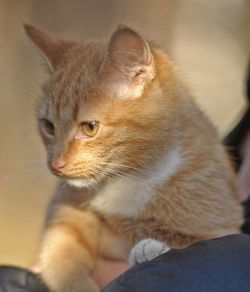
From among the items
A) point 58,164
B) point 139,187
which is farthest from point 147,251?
point 58,164

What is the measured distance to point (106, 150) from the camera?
1.15 metres

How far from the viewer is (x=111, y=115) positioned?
116 centimetres

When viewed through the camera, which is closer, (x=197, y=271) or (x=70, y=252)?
(x=197, y=271)

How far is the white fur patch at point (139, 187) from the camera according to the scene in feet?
3.97

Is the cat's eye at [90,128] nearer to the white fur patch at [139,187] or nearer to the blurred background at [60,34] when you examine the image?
the white fur patch at [139,187]

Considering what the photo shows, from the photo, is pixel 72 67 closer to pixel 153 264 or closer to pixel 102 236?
pixel 102 236

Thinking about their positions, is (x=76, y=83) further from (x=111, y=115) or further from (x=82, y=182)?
(x=82, y=182)

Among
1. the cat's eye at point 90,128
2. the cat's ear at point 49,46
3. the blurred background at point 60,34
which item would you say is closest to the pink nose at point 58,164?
the cat's eye at point 90,128

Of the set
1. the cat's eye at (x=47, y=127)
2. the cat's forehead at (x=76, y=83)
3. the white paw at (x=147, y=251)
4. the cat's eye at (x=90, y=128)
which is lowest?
the white paw at (x=147, y=251)

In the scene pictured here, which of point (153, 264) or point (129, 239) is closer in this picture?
point (153, 264)

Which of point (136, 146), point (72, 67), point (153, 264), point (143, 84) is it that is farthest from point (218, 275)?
point (72, 67)

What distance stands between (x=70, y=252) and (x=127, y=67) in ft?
2.06

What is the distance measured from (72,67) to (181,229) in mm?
648

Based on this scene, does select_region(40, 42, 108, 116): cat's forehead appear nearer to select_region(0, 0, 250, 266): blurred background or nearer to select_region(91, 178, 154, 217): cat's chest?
select_region(91, 178, 154, 217): cat's chest
